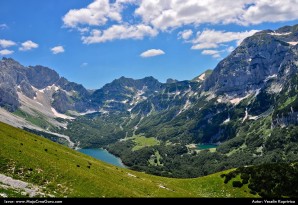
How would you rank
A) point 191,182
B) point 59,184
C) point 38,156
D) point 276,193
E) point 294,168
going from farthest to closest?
1. point 191,182
2. point 294,168
3. point 276,193
4. point 38,156
5. point 59,184

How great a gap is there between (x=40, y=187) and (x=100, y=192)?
31.9 feet

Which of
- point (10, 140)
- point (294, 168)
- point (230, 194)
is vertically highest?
point (10, 140)

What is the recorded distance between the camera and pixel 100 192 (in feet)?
175

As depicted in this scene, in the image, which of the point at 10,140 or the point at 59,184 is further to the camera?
the point at 10,140

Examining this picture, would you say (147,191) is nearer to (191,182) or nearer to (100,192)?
(100,192)

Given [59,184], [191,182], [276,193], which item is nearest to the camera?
[59,184]

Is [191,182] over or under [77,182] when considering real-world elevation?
under

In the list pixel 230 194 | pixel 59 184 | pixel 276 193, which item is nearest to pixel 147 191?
→ pixel 59 184

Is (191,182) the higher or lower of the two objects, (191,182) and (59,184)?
the lower
